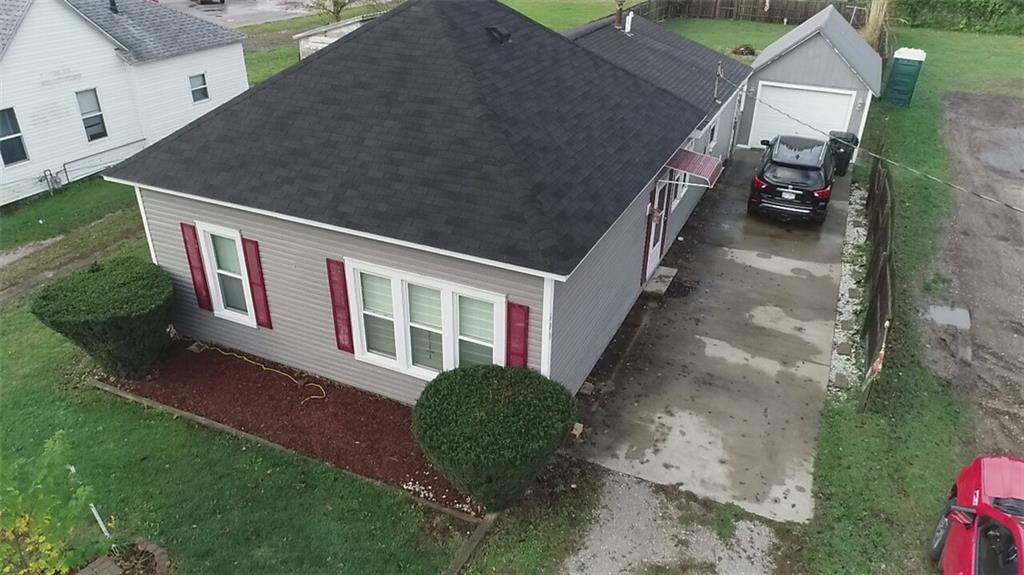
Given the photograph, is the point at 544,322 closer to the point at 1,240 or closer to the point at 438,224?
the point at 438,224

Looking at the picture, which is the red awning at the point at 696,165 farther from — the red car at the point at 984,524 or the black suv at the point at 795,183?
the red car at the point at 984,524

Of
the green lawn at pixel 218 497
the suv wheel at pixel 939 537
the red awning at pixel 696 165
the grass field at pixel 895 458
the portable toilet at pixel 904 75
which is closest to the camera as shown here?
the suv wheel at pixel 939 537

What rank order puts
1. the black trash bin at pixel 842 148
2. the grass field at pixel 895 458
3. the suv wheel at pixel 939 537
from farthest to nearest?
the black trash bin at pixel 842 148 < the grass field at pixel 895 458 < the suv wheel at pixel 939 537

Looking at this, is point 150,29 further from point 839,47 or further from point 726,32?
point 726,32

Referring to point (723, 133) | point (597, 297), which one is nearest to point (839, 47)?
point (723, 133)

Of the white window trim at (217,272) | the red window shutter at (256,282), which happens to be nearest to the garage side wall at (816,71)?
the red window shutter at (256,282)

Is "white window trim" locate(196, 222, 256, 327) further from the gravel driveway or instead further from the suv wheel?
the gravel driveway
